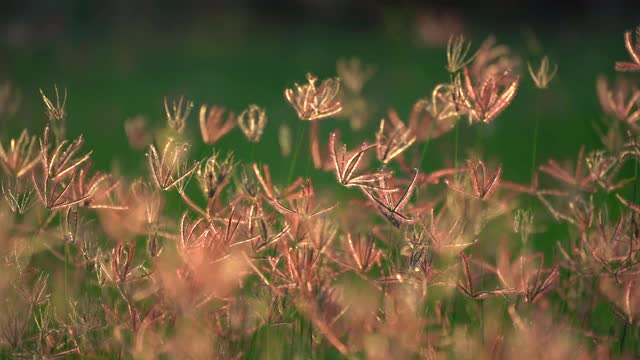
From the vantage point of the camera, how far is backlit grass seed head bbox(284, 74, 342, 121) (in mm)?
1725

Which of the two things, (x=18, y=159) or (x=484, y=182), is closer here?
(x=484, y=182)

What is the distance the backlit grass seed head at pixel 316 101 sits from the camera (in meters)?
1.72

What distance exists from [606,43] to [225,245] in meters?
12.6

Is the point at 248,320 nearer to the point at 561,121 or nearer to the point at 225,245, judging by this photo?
the point at 225,245

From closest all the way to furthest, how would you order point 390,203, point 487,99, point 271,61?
1. point 390,203
2. point 487,99
3. point 271,61

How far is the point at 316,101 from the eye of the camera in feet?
5.80

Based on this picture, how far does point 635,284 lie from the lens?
1.85 meters

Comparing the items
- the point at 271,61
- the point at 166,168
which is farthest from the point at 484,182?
the point at 271,61

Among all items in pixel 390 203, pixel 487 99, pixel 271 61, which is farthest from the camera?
pixel 271 61

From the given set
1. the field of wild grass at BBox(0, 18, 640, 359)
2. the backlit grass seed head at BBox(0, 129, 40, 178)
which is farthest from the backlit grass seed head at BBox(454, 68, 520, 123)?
the backlit grass seed head at BBox(0, 129, 40, 178)

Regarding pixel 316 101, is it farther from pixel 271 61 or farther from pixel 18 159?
pixel 271 61

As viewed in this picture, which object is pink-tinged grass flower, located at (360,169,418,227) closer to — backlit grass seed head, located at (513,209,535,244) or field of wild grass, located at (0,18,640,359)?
field of wild grass, located at (0,18,640,359)

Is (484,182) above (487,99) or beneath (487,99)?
beneath

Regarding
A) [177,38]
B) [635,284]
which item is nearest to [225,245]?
[635,284]
